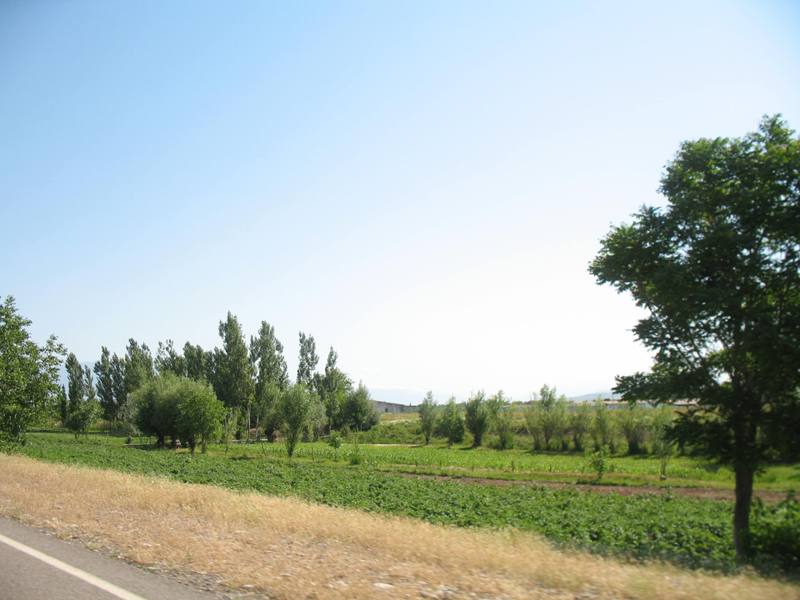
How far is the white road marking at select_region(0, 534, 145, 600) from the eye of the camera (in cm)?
598

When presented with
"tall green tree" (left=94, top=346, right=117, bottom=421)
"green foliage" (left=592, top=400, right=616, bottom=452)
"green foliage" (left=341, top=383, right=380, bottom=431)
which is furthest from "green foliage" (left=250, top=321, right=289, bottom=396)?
"green foliage" (left=592, top=400, right=616, bottom=452)

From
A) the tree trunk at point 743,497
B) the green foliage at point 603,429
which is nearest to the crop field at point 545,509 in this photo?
the tree trunk at point 743,497

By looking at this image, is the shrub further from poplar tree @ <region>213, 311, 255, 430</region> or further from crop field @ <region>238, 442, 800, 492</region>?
poplar tree @ <region>213, 311, 255, 430</region>

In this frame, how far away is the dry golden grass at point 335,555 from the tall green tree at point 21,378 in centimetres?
2407

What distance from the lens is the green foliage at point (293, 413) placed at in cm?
5347

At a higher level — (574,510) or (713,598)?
(713,598)

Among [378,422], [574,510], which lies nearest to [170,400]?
[378,422]

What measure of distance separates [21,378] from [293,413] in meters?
26.1

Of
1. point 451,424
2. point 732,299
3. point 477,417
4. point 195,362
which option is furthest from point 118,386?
point 732,299

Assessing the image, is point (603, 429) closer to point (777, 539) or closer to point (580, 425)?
point (580, 425)

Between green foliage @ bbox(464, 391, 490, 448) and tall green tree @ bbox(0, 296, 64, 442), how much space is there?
54.7 meters

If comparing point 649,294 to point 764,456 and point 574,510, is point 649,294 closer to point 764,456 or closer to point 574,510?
point 764,456

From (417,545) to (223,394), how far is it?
68163 millimetres

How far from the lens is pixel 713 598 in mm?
5801
